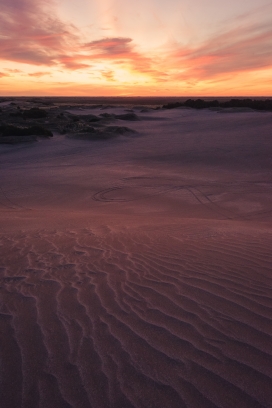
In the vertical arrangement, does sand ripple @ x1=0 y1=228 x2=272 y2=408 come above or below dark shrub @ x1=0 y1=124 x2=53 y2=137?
below

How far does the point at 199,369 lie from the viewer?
2369mm

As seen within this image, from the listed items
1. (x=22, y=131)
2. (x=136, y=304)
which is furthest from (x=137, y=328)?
(x=22, y=131)

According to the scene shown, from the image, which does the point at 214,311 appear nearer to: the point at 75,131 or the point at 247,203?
the point at 247,203

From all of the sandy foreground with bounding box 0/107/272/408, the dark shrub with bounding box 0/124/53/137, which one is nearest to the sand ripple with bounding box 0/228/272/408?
the sandy foreground with bounding box 0/107/272/408

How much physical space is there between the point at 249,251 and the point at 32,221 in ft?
14.2

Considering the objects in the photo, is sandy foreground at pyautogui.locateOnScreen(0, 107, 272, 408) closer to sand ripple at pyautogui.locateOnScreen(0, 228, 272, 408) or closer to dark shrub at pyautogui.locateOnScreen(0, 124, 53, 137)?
sand ripple at pyautogui.locateOnScreen(0, 228, 272, 408)

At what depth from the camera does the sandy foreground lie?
225 cm

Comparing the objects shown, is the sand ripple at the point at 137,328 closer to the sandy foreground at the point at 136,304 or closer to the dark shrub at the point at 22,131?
the sandy foreground at the point at 136,304

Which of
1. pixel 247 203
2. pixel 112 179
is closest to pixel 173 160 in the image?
pixel 112 179

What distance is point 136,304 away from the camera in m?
3.27

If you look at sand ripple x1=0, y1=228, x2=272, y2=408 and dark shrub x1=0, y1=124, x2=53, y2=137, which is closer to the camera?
sand ripple x1=0, y1=228, x2=272, y2=408

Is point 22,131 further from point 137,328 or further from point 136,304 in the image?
point 137,328

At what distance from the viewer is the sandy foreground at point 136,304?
2.25 m

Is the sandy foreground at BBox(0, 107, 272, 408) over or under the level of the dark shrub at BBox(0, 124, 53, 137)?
under
